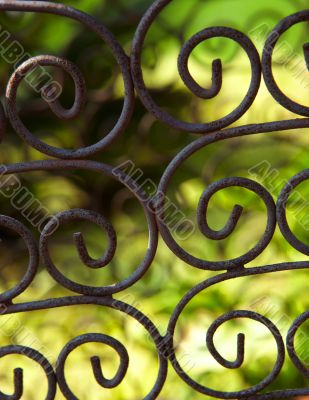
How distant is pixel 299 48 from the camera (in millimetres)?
1434

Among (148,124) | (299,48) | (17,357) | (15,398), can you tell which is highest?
(148,124)

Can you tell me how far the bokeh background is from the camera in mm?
1474

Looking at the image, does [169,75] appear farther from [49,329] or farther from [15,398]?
[15,398]

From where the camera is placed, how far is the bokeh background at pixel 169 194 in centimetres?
147

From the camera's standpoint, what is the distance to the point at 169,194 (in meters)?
1.53

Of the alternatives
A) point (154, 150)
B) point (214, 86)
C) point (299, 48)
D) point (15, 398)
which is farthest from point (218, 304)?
point (214, 86)

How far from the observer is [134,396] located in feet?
5.01

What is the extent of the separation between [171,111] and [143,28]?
2.55ft

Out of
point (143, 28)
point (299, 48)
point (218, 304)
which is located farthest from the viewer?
point (218, 304)

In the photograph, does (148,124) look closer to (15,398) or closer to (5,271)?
(5,271)

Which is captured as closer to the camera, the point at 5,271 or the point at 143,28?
the point at 143,28

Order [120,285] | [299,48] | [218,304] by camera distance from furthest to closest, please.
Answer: [218,304], [299,48], [120,285]

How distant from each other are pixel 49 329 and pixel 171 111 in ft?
2.15

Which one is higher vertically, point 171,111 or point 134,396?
point 171,111
